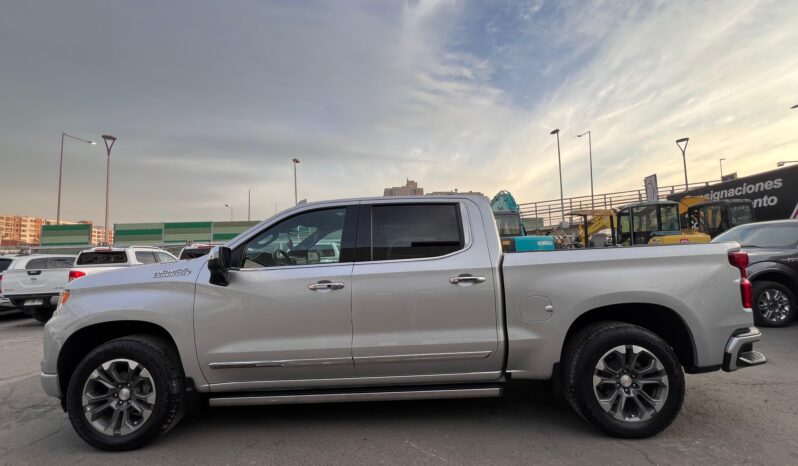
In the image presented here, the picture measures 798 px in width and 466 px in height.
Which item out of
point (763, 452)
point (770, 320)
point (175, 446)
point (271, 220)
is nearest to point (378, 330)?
point (271, 220)

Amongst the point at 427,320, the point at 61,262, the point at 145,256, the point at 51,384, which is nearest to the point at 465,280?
the point at 427,320

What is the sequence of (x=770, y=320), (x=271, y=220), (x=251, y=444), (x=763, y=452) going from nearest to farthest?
(x=763, y=452) → (x=251, y=444) → (x=271, y=220) → (x=770, y=320)

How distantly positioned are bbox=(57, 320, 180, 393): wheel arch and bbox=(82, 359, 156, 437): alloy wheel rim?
1.02 ft

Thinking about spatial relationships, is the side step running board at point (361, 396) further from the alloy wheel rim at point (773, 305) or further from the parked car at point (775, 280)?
the alloy wheel rim at point (773, 305)

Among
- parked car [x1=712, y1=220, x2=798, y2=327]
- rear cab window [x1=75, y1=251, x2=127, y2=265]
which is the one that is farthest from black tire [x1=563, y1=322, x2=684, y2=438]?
rear cab window [x1=75, y1=251, x2=127, y2=265]

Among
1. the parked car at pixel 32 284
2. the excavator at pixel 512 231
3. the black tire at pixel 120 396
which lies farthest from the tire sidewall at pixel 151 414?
the parked car at pixel 32 284

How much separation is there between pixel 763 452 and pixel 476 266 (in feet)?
7.88

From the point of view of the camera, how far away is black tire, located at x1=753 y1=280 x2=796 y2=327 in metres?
6.90

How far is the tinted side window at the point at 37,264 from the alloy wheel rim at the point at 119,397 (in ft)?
28.1

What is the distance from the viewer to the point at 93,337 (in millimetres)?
3652

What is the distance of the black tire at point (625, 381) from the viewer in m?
3.26

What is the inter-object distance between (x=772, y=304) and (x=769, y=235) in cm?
131

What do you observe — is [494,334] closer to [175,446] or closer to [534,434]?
[534,434]

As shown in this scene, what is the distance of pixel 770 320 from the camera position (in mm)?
6941
